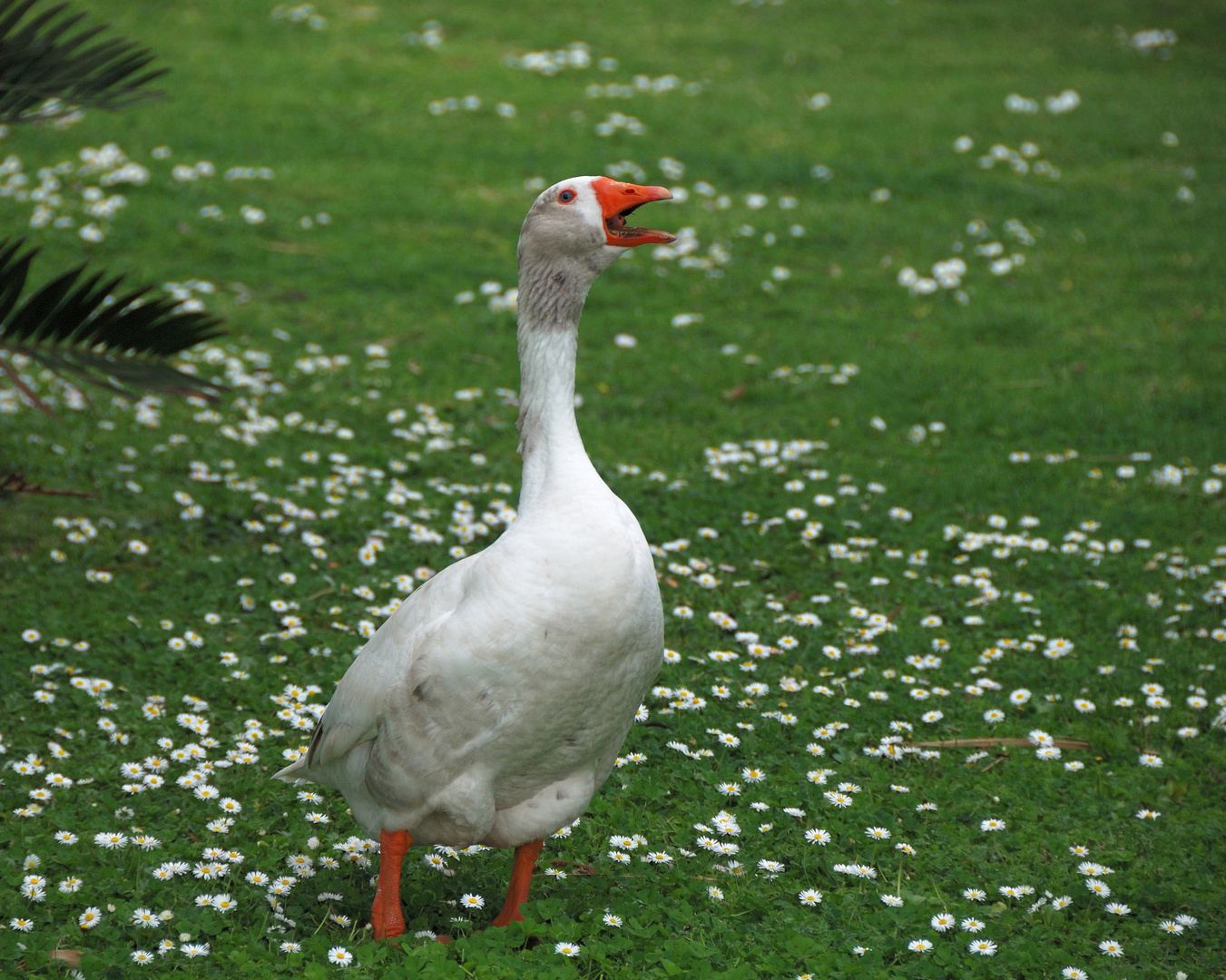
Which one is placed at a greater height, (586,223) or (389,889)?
(586,223)

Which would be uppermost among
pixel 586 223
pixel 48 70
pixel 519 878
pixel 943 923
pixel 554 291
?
pixel 48 70

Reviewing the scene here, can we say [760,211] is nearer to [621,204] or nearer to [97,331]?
[97,331]

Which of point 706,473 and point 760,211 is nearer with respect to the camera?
point 706,473

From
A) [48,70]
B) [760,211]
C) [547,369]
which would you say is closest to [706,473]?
[547,369]

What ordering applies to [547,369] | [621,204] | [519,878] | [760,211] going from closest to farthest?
[621,204], [547,369], [519,878], [760,211]

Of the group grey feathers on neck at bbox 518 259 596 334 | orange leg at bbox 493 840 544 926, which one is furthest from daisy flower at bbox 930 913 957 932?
grey feathers on neck at bbox 518 259 596 334

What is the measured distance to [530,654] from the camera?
4.04m

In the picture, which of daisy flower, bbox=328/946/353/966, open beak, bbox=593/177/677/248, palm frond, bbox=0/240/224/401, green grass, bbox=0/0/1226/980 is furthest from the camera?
palm frond, bbox=0/240/224/401

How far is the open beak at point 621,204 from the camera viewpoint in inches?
171

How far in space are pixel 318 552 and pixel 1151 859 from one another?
15.9ft

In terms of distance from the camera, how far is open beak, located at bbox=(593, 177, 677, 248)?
434 cm

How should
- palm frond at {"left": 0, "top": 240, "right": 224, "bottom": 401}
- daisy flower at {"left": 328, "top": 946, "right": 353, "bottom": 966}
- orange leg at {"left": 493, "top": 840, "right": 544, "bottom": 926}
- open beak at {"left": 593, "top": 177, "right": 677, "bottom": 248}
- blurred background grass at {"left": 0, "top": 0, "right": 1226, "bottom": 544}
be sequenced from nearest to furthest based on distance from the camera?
daisy flower at {"left": 328, "top": 946, "right": 353, "bottom": 966}
open beak at {"left": 593, "top": 177, "right": 677, "bottom": 248}
orange leg at {"left": 493, "top": 840, "right": 544, "bottom": 926}
palm frond at {"left": 0, "top": 240, "right": 224, "bottom": 401}
blurred background grass at {"left": 0, "top": 0, "right": 1226, "bottom": 544}

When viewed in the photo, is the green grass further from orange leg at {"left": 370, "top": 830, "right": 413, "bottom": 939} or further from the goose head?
the goose head

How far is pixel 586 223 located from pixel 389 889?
252 centimetres
